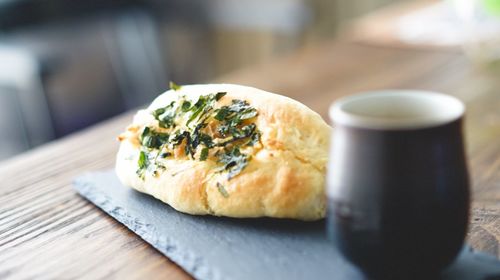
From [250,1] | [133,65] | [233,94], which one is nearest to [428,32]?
[233,94]

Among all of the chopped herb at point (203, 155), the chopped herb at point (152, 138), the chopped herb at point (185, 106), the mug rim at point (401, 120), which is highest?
the mug rim at point (401, 120)

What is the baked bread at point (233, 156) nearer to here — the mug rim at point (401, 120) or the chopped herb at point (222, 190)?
the chopped herb at point (222, 190)

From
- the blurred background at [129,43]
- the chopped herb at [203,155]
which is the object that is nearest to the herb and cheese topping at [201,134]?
the chopped herb at [203,155]

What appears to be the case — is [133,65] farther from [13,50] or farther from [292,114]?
[292,114]

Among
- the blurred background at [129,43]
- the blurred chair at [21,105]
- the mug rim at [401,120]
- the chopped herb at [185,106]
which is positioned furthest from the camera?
the blurred background at [129,43]

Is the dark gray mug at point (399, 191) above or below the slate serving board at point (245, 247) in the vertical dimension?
above

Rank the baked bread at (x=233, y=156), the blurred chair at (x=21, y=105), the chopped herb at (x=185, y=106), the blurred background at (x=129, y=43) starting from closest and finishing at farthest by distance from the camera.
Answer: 1. the baked bread at (x=233, y=156)
2. the chopped herb at (x=185, y=106)
3. the blurred chair at (x=21, y=105)
4. the blurred background at (x=129, y=43)

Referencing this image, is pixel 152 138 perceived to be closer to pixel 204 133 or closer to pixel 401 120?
pixel 204 133
